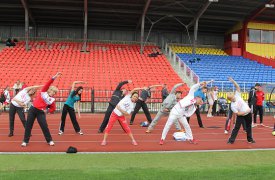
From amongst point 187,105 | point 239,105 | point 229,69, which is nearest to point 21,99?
point 187,105

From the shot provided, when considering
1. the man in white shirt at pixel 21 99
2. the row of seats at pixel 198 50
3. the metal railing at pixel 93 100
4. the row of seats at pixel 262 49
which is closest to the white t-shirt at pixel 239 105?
the man in white shirt at pixel 21 99

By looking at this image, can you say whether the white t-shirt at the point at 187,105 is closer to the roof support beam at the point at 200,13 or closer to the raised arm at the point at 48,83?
the raised arm at the point at 48,83

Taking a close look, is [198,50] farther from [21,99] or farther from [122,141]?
[21,99]

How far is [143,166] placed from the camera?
7203 millimetres

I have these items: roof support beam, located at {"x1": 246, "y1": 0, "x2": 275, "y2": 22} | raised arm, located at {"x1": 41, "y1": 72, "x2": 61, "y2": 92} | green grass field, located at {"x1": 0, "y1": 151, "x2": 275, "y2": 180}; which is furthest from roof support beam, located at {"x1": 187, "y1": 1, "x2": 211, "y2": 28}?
raised arm, located at {"x1": 41, "y1": 72, "x2": 61, "y2": 92}

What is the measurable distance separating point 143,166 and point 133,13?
84.2 feet

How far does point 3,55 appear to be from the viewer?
29.4m

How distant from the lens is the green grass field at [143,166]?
6328 mm

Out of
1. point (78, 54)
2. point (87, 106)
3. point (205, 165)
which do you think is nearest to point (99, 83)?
point (87, 106)

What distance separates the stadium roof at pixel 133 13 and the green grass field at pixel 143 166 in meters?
22.7

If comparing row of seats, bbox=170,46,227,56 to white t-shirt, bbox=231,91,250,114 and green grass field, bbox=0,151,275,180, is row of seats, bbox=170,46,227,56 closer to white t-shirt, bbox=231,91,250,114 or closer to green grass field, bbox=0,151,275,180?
white t-shirt, bbox=231,91,250,114

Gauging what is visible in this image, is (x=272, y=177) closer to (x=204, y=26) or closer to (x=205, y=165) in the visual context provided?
(x=205, y=165)

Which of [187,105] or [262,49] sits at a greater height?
[262,49]

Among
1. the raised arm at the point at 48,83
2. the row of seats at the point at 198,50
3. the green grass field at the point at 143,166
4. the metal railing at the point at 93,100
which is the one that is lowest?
the green grass field at the point at 143,166
